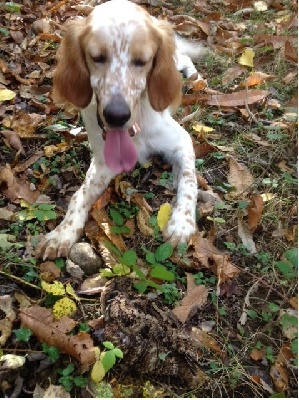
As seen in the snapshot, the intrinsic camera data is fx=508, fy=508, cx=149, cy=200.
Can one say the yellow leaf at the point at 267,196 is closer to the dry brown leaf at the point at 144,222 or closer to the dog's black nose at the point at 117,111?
the dry brown leaf at the point at 144,222

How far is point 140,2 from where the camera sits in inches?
210

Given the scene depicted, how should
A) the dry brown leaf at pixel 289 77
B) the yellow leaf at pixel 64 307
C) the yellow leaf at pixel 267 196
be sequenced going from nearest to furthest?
1. the yellow leaf at pixel 64 307
2. the yellow leaf at pixel 267 196
3. the dry brown leaf at pixel 289 77

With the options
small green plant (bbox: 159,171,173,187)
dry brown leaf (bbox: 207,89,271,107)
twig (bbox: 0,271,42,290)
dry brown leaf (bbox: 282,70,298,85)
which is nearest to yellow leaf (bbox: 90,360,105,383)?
twig (bbox: 0,271,42,290)

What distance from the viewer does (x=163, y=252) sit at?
2557 mm

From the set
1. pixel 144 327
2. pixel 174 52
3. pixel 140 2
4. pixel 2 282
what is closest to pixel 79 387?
pixel 144 327

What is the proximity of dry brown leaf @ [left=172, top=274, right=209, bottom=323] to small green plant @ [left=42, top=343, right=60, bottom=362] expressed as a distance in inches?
21.7

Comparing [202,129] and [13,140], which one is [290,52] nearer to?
[202,129]

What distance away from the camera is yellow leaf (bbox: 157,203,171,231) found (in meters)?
2.80

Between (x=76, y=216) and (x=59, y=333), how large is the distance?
2.58ft

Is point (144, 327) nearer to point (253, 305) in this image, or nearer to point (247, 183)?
point (253, 305)

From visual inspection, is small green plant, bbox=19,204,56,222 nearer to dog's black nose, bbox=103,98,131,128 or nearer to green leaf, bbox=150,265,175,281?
dog's black nose, bbox=103,98,131,128

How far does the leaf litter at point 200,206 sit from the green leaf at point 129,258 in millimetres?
60

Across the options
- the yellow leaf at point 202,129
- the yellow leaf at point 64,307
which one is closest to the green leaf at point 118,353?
the yellow leaf at point 64,307

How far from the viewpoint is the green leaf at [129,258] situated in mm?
2445
